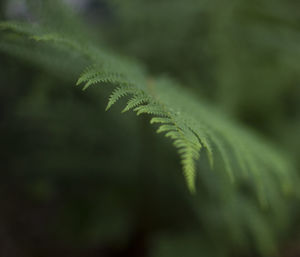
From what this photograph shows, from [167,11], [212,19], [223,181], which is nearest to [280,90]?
[212,19]

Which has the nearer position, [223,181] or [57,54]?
[57,54]

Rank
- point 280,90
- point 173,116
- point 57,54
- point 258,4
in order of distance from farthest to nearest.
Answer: point 280,90 → point 258,4 → point 57,54 → point 173,116

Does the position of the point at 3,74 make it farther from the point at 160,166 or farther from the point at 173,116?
the point at 173,116

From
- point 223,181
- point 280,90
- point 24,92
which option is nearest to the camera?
point 223,181

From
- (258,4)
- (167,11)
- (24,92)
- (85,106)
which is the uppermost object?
(258,4)

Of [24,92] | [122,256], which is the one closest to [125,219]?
[122,256]

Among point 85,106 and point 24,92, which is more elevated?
point 85,106
